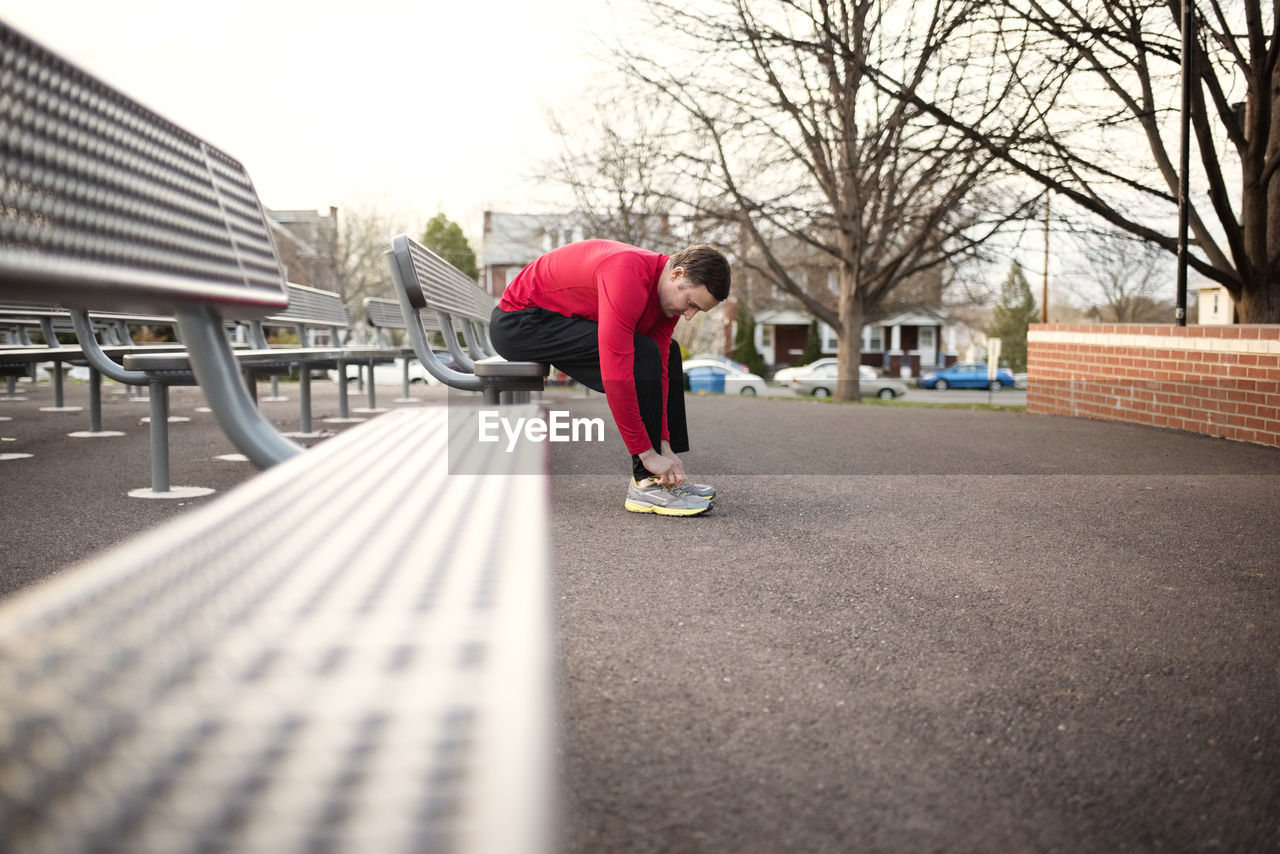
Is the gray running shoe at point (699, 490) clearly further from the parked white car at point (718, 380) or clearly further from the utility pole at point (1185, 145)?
the parked white car at point (718, 380)

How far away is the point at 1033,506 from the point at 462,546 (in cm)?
373

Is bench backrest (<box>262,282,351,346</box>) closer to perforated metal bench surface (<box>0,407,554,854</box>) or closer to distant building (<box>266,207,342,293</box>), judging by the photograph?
perforated metal bench surface (<box>0,407,554,854</box>)

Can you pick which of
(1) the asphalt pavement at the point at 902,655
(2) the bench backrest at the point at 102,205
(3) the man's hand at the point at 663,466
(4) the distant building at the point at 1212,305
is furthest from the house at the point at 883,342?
(2) the bench backrest at the point at 102,205

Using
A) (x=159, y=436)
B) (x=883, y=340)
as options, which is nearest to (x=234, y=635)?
(x=159, y=436)

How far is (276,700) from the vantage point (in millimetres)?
806

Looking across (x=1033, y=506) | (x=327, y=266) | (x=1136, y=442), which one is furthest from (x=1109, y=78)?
(x=327, y=266)

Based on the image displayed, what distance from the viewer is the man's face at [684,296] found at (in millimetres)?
3926

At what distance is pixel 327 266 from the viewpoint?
4716 centimetres

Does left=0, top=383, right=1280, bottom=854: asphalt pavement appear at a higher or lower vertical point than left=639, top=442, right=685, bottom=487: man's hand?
lower

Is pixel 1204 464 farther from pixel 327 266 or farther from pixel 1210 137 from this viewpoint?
pixel 327 266

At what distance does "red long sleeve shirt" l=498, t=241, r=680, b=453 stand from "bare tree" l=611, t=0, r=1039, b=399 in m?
8.45

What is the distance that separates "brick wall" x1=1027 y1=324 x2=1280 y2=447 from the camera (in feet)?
23.5

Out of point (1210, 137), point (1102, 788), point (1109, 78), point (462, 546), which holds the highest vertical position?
point (1109, 78)

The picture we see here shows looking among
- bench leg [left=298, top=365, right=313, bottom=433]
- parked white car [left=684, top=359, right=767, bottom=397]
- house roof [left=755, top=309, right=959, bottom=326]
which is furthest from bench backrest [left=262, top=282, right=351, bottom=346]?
house roof [left=755, top=309, right=959, bottom=326]
